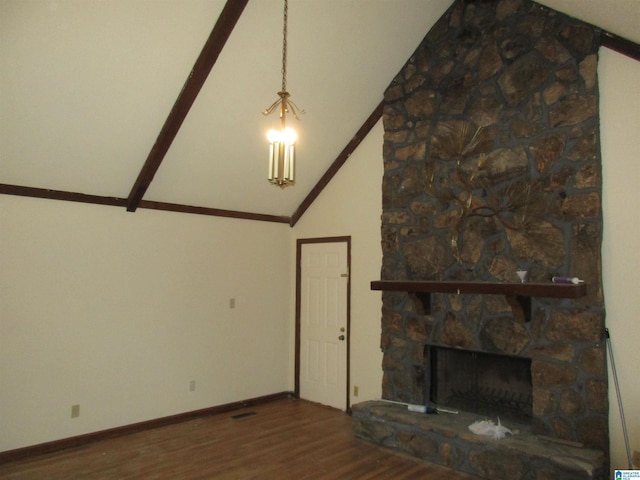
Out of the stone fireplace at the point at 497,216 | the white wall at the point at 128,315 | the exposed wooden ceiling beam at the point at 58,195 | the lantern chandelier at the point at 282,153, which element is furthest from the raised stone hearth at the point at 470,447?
the exposed wooden ceiling beam at the point at 58,195

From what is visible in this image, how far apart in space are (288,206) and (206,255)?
4.13 ft

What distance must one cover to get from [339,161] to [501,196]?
2094mm

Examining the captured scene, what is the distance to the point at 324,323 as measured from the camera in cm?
556

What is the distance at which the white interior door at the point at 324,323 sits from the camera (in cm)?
534

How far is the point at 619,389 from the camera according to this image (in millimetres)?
3275

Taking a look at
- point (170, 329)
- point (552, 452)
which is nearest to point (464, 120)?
point (552, 452)

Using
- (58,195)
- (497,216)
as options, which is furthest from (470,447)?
(58,195)

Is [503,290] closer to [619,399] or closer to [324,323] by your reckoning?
[619,399]

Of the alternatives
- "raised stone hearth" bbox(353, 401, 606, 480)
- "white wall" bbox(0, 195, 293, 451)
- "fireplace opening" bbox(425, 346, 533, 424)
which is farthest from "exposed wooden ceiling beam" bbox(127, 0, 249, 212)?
"fireplace opening" bbox(425, 346, 533, 424)

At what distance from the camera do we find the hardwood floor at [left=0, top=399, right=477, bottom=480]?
11.8 ft

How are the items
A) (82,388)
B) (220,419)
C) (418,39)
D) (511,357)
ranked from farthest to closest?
(220,419), (418,39), (82,388), (511,357)

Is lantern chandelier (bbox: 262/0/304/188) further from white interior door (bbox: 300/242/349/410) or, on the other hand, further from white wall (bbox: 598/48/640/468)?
white interior door (bbox: 300/242/349/410)

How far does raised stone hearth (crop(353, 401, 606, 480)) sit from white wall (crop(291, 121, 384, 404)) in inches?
22.7

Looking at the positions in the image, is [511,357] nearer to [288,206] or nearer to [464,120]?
[464,120]
